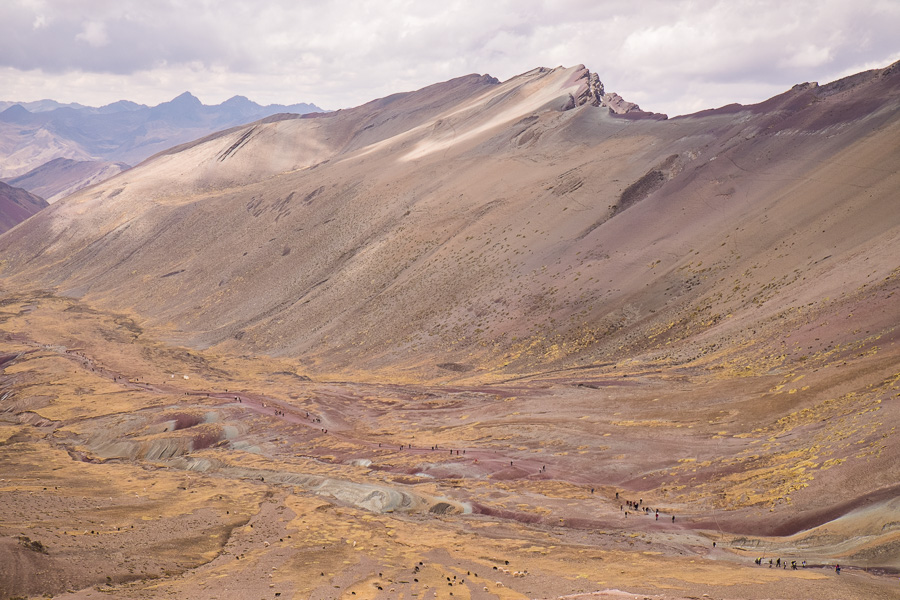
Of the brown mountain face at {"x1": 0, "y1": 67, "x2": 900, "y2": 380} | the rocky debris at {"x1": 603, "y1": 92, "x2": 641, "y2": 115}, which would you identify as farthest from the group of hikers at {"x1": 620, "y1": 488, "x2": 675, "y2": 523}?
the rocky debris at {"x1": 603, "y1": 92, "x2": 641, "y2": 115}

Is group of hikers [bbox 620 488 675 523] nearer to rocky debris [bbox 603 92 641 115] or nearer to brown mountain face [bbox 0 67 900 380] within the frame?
brown mountain face [bbox 0 67 900 380]

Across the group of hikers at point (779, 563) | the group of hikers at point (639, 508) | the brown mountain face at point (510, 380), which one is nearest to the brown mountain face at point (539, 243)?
the brown mountain face at point (510, 380)

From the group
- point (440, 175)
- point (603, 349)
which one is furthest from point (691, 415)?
point (440, 175)

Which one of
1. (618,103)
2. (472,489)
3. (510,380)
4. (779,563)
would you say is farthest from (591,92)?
(779,563)

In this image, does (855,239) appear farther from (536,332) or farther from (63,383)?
(63,383)

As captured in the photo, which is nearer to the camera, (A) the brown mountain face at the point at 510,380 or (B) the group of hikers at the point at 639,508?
(A) the brown mountain face at the point at 510,380

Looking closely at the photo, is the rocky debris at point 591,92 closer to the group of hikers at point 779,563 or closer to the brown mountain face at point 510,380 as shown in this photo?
the brown mountain face at point 510,380
